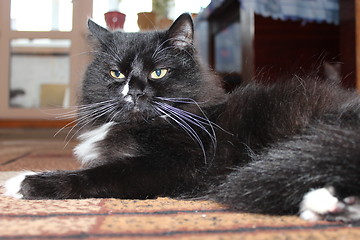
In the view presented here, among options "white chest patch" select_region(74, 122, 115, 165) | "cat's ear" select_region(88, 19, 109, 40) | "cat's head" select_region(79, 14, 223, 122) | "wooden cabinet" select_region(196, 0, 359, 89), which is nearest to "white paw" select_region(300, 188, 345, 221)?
"cat's head" select_region(79, 14, 223, 122)

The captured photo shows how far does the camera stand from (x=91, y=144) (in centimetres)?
122

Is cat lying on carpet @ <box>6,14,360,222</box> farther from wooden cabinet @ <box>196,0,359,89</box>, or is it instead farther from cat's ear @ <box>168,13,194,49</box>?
wooden cabinet @ <box>196,0,359,89</box>

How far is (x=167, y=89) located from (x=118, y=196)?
371 mm

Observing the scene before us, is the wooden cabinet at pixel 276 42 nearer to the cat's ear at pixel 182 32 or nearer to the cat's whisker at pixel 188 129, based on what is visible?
the cat's ear at pixel 182 32

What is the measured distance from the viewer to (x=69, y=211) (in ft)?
2.72

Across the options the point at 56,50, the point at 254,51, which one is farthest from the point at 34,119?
the point at 254,51

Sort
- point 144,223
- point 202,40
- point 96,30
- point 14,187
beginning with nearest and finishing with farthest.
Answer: point 144,223
point 14,187
point 96,30
point 202,40

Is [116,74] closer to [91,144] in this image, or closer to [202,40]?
[91,144]

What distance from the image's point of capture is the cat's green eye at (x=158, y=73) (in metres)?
1.16

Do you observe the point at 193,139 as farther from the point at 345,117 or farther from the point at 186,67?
the point at 345,117

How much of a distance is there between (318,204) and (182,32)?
2.39ft

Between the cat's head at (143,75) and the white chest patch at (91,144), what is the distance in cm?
4

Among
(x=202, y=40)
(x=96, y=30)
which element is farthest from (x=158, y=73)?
(x=202, y=40)

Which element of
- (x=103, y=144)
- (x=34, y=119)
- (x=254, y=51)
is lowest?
(x=34, y=119)
